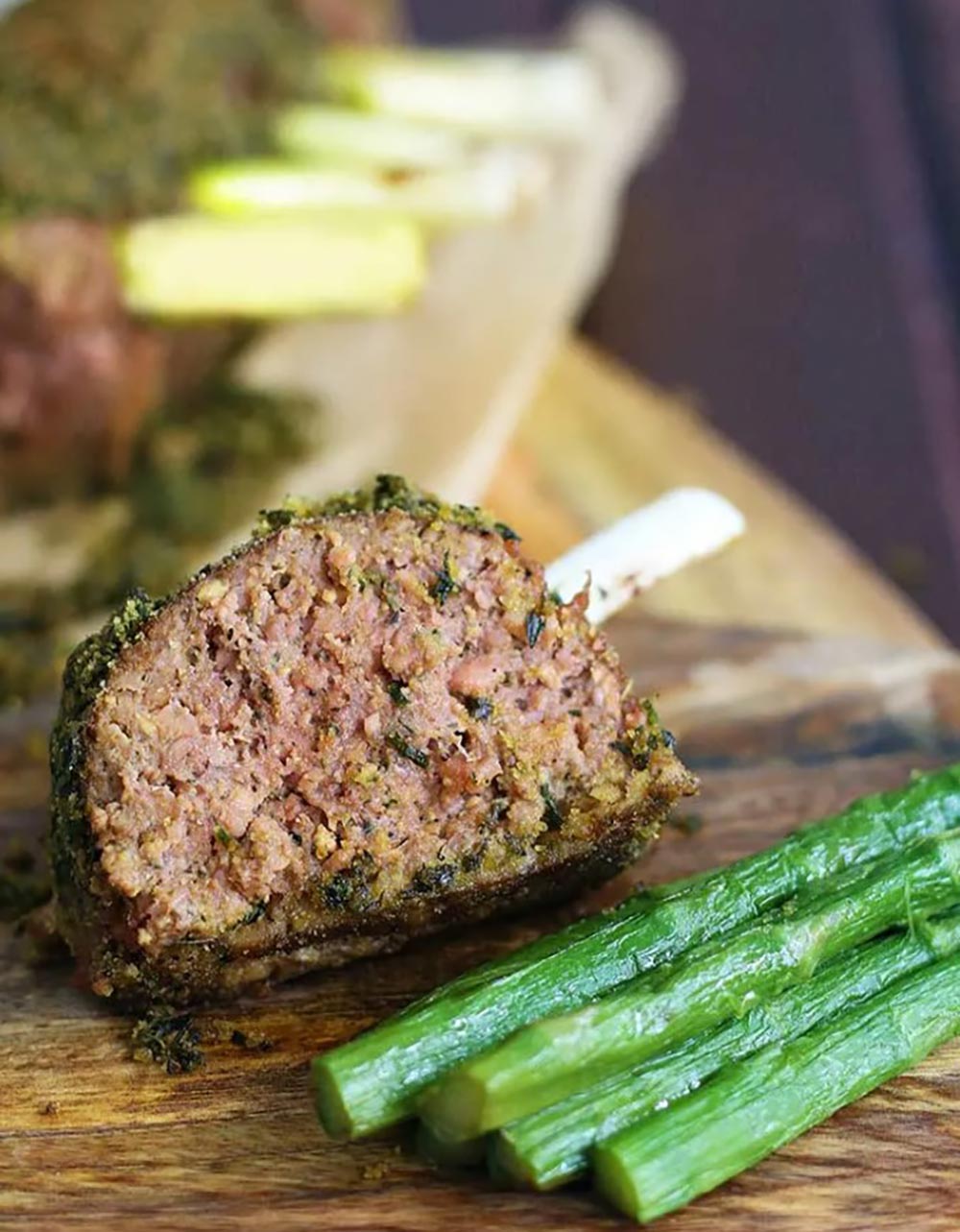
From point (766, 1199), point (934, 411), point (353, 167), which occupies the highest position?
point (353, 167)

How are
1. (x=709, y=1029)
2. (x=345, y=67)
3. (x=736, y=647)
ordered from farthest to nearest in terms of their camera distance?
(x=345, y=67) < (x=736, y=647) < (x=709, y=1029)

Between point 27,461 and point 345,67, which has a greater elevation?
point 345,67

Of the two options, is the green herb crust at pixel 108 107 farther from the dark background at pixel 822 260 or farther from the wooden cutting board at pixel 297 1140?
the wooden cutting board at pixel 297 1140

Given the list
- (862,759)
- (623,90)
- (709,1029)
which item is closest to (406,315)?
(623,90)

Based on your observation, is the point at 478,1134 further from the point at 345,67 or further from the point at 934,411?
the point at 345,67

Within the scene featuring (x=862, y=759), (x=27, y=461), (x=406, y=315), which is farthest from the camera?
(x=406, y=315)

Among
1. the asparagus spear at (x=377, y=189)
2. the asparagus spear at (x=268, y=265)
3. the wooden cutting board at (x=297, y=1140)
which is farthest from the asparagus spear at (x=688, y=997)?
the asparagus spear at (x=377, y=189)

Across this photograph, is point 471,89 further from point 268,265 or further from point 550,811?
point 550,811

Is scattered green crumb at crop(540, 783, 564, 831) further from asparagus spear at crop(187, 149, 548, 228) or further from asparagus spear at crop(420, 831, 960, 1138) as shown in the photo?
asparagus spear at crop(187, 149, 548, 228)
